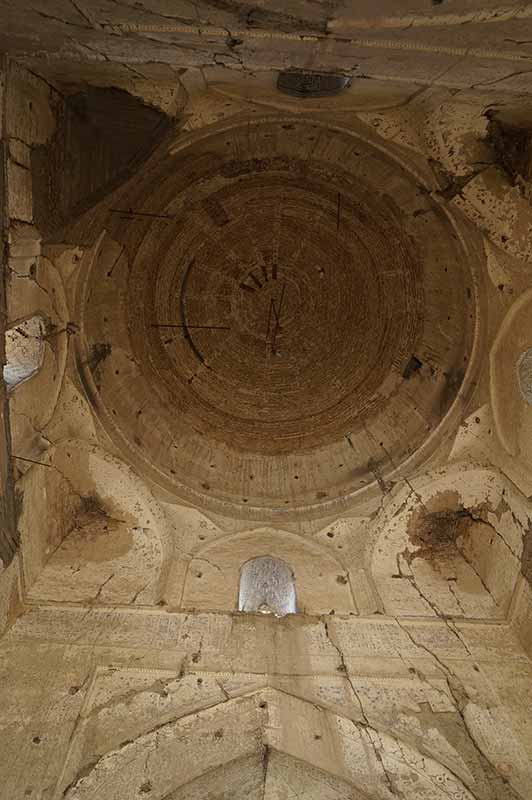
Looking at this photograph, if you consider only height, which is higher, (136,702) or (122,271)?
(122,271)

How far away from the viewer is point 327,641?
18.2 ft

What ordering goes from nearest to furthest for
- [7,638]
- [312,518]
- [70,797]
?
[70,797] < [7,638] < [312,518]

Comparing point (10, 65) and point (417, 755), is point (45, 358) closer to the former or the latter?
point (10, 65)

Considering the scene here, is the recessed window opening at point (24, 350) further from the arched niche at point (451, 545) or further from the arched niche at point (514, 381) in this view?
the arched niche at point (514, 381)

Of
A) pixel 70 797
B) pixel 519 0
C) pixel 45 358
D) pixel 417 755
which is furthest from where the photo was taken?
pixel 45 358

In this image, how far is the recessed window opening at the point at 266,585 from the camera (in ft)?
21.6

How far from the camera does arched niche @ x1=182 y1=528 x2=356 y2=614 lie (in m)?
6.18

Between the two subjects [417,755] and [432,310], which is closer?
[417,755]

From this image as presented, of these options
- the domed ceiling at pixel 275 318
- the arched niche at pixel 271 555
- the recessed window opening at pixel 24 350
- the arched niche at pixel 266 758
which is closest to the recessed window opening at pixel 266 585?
the arched niche at pixel 271 555

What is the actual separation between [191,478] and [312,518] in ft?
5.01

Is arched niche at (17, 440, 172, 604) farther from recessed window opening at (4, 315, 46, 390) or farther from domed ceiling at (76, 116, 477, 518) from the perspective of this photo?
recessed window opening at (4, 315, 46, 390)

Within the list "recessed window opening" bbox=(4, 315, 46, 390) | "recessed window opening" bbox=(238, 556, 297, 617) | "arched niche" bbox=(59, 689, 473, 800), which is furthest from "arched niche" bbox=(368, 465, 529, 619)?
"recessed window opening" bbox=(4, 315, 46, 390)

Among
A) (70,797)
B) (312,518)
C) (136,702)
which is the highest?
(312,518)

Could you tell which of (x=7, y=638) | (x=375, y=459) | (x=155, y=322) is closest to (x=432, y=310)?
(x=375, y=459)
